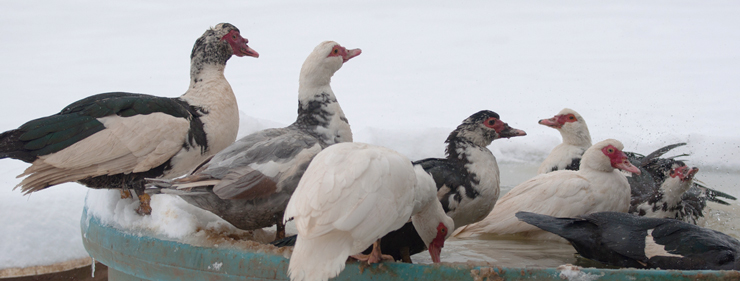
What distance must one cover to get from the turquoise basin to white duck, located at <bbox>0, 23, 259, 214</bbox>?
238 mm

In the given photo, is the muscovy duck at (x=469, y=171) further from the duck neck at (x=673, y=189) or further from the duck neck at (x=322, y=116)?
the duck neck at (x=673, y=189)

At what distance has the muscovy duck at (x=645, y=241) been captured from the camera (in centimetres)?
237

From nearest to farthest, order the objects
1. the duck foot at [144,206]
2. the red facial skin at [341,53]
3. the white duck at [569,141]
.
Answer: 1. the duck foot at [144,206]
2. the red facial skin at [341,53]
3. the white duck at [569,141]

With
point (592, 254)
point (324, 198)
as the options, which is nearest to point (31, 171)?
point (324, 198)

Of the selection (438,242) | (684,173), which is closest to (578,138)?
(684,173)

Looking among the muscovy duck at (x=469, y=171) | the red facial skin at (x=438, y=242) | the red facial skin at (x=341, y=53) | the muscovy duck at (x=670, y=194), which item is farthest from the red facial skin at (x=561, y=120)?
the red facial skin at (x=438, y=242)

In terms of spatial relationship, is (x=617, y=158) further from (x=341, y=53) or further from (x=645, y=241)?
(x=341, y=53)

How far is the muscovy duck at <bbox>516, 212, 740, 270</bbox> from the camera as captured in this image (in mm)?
2369

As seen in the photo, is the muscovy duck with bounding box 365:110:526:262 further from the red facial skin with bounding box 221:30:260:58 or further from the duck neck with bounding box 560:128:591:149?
the duck neck with bounding box 560:128:591:149

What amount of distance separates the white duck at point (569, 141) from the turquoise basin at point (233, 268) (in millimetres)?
2559

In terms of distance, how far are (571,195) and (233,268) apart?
2.03 metres

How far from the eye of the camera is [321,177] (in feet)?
6.18

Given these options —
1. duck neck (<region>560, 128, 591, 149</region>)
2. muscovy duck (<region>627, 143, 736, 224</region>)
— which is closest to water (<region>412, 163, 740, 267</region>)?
muscovy duck (<region>627, 143, 736, 224</region>)

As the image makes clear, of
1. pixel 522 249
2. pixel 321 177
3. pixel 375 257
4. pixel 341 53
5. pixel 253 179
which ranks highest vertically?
pixel 341 53
